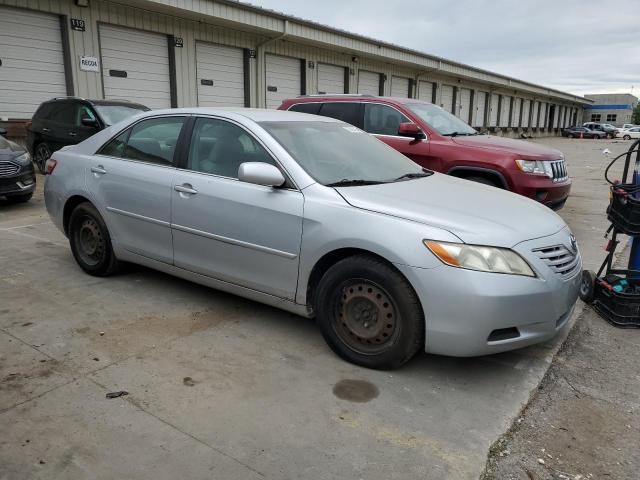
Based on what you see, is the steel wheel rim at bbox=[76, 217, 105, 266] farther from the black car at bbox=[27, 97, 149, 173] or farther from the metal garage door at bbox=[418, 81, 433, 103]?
the metal garage door at bbox=[418, 81, 433, 103]

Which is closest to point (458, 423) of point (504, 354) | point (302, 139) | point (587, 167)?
point (504, 354)

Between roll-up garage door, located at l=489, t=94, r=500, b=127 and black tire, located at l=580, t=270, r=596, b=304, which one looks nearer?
black tire, located at l=580, t=270, r=596, b=304

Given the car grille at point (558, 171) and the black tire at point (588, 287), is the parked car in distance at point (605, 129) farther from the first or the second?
the black tire at point (588, 287)

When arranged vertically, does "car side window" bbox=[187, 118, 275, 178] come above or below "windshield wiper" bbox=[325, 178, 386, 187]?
above

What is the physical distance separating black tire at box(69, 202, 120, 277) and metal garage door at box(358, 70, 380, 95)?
1882 cm

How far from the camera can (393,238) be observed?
10.2ft

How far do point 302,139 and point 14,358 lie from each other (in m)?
2.44

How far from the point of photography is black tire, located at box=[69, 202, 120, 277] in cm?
477

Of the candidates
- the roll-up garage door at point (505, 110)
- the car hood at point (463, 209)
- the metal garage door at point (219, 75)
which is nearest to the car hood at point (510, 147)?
the car hood at point (463, 209)

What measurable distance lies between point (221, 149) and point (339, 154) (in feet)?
2.99

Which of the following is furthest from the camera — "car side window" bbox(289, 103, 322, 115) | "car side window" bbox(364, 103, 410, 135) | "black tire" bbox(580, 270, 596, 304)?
"car side window" bbox(289, 103, 322, 115)

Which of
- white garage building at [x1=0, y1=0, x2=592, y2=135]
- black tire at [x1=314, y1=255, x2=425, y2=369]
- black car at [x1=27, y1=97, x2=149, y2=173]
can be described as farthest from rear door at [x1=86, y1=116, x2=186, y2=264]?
white garage building at [x1=0, y1=0, x2=592, y2=135]

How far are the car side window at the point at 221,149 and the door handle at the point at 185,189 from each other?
0.51 feet

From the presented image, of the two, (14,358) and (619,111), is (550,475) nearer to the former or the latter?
(14,358)
